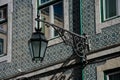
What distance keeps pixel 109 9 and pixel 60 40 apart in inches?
67.9

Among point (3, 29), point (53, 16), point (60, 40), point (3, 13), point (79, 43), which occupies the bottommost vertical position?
point (79, 43)

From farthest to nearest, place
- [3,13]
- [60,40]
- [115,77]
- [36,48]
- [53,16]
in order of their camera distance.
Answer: [3,13], [53,16], [60,40], [115,77], [36,48]

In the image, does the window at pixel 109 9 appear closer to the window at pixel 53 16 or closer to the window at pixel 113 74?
the window at pixel 113 74

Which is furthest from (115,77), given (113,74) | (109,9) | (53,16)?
(53,16)

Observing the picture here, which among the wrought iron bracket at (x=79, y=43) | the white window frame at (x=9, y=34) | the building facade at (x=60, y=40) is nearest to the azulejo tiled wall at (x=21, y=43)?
the building facade at (x=60, y=40)

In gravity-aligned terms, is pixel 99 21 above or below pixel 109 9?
below

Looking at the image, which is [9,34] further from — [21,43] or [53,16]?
[53,16]

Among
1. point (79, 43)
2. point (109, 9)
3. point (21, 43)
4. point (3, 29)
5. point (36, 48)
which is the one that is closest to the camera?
point (36, 48)

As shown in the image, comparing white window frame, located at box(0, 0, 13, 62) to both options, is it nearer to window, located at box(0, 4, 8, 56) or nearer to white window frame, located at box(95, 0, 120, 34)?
window, located at box(0, 4, 8, 56)

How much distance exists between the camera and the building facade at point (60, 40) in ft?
49.1

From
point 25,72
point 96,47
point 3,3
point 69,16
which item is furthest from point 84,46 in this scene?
point 3,3

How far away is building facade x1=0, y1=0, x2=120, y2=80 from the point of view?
49.1ft

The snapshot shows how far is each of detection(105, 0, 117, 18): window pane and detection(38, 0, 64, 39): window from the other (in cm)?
160

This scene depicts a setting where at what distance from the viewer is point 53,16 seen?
55.3 ft
